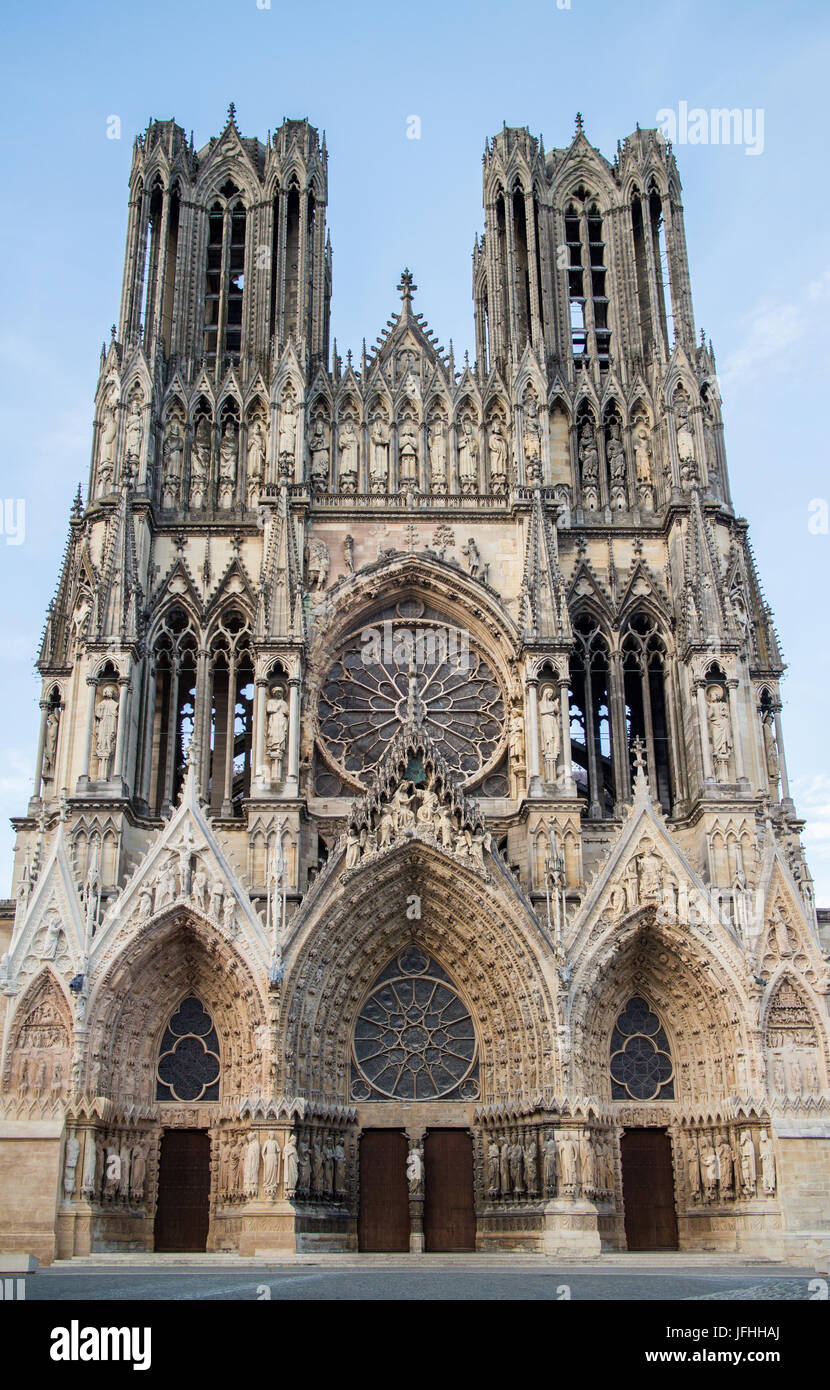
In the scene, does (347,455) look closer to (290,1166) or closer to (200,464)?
(200,464)

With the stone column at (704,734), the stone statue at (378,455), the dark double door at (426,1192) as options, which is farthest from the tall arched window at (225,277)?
the dark double door at (426,1192)

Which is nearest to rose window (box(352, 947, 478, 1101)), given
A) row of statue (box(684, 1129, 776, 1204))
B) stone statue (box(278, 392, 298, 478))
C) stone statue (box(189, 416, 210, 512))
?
row of statue (box(684, 1129, 776, 1204))

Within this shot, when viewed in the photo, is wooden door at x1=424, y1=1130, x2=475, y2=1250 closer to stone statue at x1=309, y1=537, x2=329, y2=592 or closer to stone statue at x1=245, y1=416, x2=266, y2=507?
stone statue at x1=309, y1=537, x2=329, y2=592

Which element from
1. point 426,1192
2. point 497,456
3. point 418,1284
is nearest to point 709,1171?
point 426,1192

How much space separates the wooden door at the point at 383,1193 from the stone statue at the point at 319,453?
12.5 meters

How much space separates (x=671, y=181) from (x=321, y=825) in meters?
16.5

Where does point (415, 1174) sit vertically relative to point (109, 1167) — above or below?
below

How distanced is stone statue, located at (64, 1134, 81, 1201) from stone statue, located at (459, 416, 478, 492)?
14.2m

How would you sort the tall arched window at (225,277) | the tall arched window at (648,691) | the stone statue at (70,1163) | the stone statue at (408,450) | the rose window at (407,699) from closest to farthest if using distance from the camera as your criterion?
the stone statue at (70,1163) → the rose window at (407,699) → the tall arched window at (648,691) → the stone statue at (408,450) → the tall arched window at (225,277)

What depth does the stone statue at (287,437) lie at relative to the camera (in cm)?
2650

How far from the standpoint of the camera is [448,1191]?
22391mm

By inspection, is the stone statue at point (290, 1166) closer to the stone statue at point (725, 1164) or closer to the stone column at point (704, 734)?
the stone statue at point (725, 1164)

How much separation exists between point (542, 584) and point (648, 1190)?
10.7m
